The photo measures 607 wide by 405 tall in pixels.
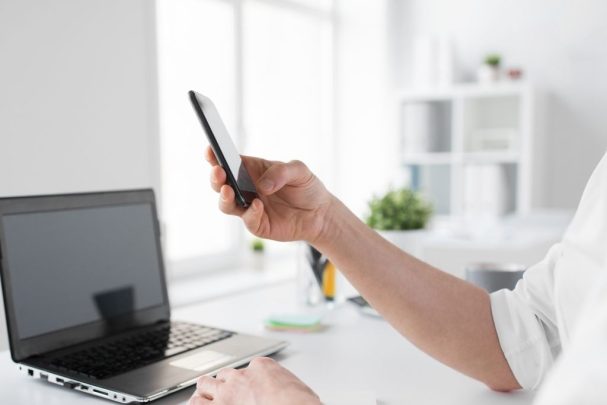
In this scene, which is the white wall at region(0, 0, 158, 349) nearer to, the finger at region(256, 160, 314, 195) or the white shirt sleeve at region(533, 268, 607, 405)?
the finger at region(256, 160, 314, 195)

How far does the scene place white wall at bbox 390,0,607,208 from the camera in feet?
10.6

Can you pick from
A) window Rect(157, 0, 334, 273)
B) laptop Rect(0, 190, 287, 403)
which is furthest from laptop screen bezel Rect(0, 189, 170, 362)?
window Rect(157, 0, 334, 273)

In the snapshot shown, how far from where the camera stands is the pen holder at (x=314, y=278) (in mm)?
1439

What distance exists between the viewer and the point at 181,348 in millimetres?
1015

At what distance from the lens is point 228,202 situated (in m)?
0.91

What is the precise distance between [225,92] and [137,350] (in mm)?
2076

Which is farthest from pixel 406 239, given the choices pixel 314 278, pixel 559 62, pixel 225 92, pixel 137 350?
pixel 559 62

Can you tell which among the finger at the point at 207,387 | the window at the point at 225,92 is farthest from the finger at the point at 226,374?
the window at the point at 225,92

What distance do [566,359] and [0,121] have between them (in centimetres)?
180

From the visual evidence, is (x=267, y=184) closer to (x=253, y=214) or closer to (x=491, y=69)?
(x=253, y=214)

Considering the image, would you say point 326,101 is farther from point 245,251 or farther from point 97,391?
point 97,391

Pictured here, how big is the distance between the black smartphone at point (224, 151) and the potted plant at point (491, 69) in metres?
2.68

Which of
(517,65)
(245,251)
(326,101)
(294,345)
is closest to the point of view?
(294,345)

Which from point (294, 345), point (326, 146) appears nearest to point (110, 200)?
point (294, 345)
